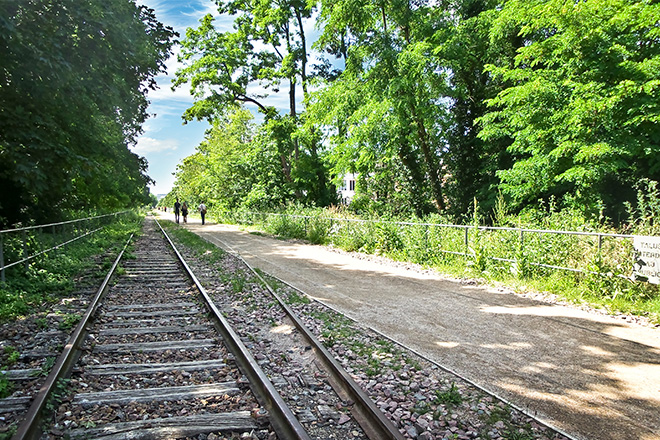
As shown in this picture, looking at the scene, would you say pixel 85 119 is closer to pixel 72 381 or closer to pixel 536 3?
pixel 72 381

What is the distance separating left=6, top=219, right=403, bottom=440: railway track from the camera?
3188 mm

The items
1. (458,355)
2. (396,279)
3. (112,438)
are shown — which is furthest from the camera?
(396,279)

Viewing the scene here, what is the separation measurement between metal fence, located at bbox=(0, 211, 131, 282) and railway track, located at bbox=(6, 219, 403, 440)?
3.23m

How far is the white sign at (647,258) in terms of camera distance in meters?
6.43

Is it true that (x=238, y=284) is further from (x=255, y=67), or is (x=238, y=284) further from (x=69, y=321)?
(x=255, y=67)

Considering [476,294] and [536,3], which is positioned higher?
[536,3]

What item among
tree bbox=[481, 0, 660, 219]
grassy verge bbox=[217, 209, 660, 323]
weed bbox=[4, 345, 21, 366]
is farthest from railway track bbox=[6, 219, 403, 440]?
tree bbox=[481, 0, 660, 219]

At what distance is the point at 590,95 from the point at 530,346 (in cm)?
1122

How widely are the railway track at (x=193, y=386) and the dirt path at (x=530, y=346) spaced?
4.87 ft

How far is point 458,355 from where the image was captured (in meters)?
4.88

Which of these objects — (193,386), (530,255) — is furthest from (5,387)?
(530,255)

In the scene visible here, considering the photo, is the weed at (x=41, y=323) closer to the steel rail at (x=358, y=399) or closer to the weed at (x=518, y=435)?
the steel rail at (x=358, y=399)

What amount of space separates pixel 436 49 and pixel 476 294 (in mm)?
11045

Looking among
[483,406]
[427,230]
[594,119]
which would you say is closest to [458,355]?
[483,406]
